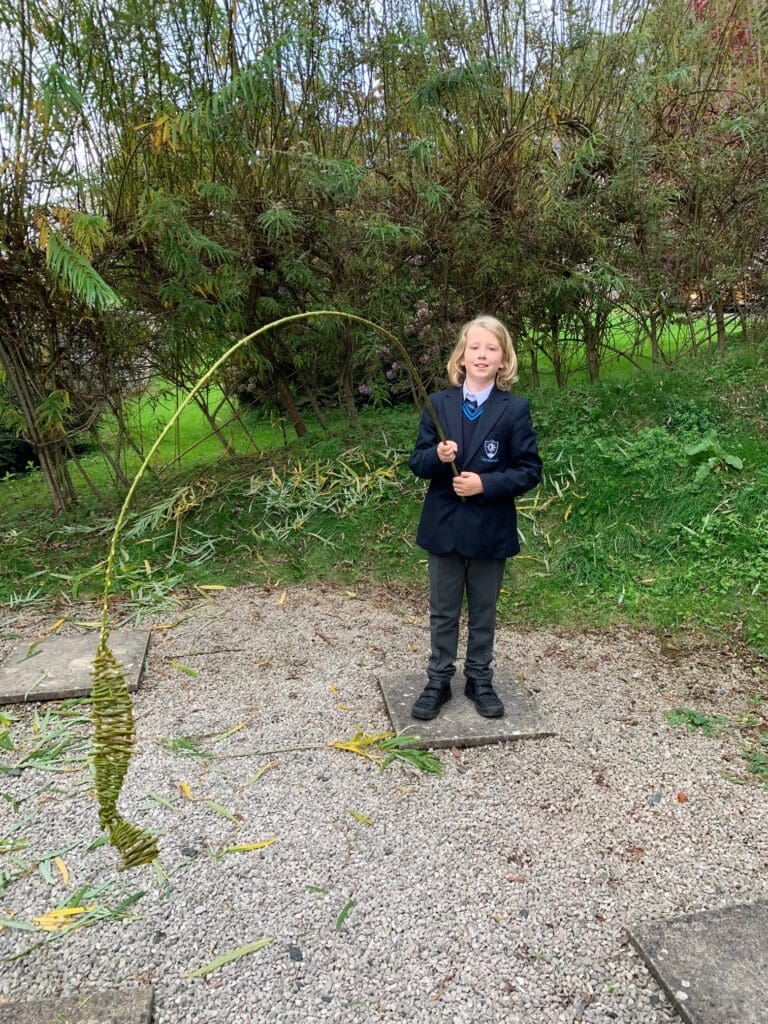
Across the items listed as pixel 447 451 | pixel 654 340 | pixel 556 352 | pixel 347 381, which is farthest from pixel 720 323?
pixel 447 451

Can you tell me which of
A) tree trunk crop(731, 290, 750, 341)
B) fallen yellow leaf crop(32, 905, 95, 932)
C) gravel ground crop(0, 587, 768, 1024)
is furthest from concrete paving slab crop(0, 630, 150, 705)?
tree trunk crop(731, 290, 750, 341)

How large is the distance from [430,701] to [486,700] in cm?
21

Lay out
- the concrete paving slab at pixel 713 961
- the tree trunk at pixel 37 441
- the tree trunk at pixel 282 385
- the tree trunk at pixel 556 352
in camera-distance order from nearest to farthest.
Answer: the concrete paving slab at pixel 713 961, the tree trunk at pixel 37 441, the tree trunk at pixel 282 385, the tree trunk at pixel 556 352

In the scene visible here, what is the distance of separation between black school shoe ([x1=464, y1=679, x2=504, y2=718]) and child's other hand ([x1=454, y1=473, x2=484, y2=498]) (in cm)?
78

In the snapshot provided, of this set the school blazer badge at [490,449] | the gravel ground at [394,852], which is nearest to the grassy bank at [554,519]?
the gravel ground at [394,852]

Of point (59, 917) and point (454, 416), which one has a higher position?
point (454, 416)

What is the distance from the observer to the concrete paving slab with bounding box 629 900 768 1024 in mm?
1537

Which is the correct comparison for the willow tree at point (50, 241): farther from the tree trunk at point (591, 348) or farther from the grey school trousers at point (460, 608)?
the tree trunk at point (591, 348)

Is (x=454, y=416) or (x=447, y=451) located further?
(x=454, y=416)

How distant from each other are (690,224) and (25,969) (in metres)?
5.46

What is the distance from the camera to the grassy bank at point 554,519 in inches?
A: 146

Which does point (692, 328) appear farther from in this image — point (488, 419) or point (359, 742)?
point (359, 742)

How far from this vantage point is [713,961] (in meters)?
1.65

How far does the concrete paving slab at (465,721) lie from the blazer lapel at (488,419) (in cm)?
92
